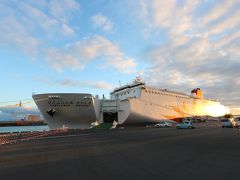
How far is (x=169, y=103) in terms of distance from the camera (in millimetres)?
69312

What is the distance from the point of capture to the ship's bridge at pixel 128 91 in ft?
198

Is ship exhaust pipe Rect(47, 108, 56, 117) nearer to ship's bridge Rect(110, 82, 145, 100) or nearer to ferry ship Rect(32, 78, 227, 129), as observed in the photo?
ferry ship Rect(32, 78, 227, 129)

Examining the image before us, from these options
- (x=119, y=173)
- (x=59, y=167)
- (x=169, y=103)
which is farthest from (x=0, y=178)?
(x=169, y=103)

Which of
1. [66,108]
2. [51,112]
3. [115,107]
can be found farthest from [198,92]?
[51,112]

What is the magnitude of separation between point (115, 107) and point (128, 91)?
42.6ft

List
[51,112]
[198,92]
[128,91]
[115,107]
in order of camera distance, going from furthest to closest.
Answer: [198,92]
[128,91]
[115,107]
[51,112]

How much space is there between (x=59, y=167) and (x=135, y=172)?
8.73 ft

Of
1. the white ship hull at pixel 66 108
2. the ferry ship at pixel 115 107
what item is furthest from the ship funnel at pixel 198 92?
the white ship hull at pixel 66 108

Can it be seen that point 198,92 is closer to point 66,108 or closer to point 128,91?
point 128,91

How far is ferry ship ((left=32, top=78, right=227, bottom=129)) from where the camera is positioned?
4628 cm

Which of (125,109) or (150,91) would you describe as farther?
(150,91)

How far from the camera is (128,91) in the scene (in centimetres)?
6512

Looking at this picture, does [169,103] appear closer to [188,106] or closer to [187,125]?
Result: [188,106]

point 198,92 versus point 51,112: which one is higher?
point 198,92
